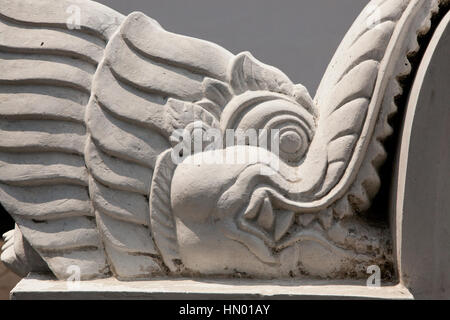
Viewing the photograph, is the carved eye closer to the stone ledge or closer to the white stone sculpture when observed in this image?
Result: the white stone sculpture

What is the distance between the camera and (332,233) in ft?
4.55

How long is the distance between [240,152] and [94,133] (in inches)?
12.1

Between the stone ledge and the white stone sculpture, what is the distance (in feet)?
0.09

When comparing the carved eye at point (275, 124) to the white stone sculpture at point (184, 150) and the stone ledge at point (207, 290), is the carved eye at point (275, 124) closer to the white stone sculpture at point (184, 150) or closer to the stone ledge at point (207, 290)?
the white stone sculpture at point (184, 150)

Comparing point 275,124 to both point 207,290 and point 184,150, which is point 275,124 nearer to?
point 184,150

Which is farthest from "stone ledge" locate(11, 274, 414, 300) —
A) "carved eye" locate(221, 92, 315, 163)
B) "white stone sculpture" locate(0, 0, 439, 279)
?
"carved eye" locate(221, 92, 315, 163)

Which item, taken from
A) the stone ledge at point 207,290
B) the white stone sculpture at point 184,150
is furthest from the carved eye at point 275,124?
the stone ledge at point 207,290

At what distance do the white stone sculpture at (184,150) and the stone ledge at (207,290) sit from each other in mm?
26

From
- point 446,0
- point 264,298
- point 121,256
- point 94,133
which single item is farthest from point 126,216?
point 446,0

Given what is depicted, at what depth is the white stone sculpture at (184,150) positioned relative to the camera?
138 centimetres

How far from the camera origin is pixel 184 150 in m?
1.41

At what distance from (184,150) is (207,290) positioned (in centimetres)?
29

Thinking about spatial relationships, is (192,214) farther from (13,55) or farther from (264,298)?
(13,55)

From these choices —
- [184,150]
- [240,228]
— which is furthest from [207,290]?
[184,150]
